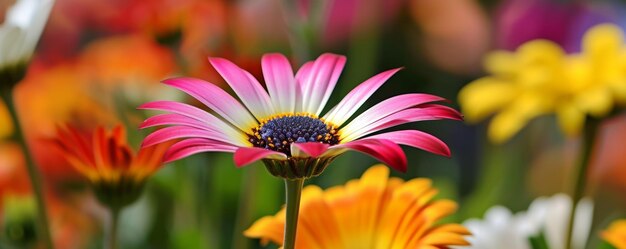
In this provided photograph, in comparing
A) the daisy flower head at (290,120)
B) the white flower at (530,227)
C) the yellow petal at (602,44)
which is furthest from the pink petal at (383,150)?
the yellow petal at (602,44)

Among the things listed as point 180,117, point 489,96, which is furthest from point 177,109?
point 489,96

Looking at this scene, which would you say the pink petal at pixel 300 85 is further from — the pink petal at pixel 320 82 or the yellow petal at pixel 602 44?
the yellow petal at pixel 602 44

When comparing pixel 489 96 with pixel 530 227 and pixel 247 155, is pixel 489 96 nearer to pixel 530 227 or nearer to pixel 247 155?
pixel 530 227

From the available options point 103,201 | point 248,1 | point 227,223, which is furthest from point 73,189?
point 248,1

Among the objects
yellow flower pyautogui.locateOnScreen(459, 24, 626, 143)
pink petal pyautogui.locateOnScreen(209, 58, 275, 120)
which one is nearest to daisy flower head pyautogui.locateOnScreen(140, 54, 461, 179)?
pink petal pyautogui.locateOnScreen(209, 58, 275, 120)

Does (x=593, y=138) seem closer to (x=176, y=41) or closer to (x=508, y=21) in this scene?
(x=176, y=41)

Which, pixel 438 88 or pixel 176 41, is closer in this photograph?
pixel 176 41

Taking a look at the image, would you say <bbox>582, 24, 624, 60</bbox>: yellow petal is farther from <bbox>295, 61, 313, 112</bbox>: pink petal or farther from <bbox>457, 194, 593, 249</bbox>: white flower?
<bbox>295, 61, 313, 112</bbox>: pink petal
